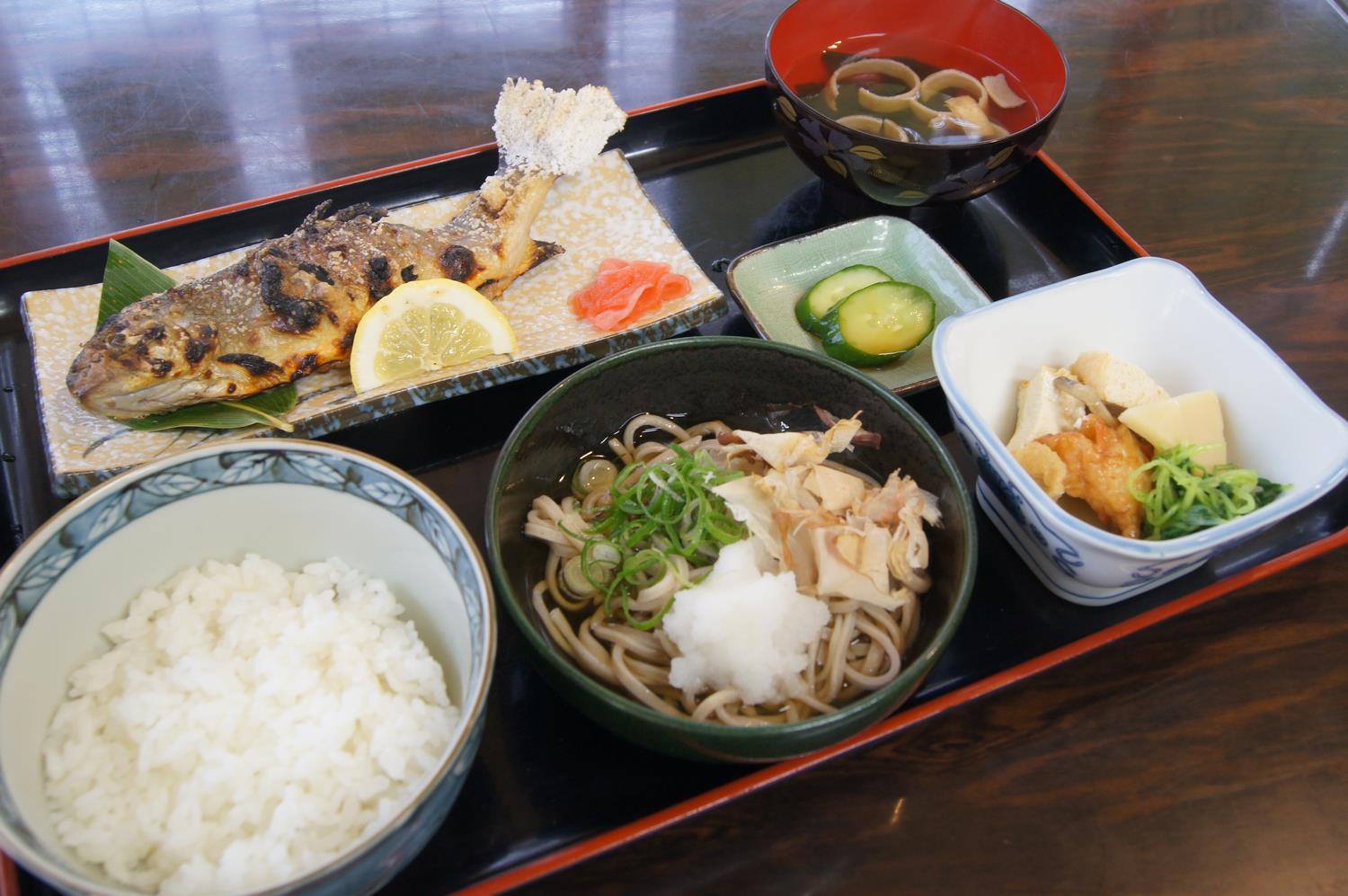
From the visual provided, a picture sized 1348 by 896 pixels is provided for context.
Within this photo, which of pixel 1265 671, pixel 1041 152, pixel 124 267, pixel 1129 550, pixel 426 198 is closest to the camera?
pixel 1129 550

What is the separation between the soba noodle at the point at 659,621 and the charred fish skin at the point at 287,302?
27.0 inches

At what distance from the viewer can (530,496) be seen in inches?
65.9

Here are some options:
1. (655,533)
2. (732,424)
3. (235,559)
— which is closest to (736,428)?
(732,424)

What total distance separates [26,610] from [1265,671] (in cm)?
196

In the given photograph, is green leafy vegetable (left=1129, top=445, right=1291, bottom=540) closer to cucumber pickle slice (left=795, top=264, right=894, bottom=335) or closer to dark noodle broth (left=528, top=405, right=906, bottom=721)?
dark noodle broth (left=528, top=405, right=906, bottom=721)

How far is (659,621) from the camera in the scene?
5.04ft

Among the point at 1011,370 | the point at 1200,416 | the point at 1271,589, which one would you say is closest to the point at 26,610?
the point at 1011,370

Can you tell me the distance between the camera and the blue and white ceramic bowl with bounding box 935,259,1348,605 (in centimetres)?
151

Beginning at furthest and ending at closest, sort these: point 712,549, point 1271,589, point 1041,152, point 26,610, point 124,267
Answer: point 1041,152
point 124,267
point 1271,589
point 712,549
point 26,610

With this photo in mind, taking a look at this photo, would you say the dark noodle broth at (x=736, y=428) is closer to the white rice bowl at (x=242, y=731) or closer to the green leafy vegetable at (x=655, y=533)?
the green leafy vegetable at (x=655, y=533)

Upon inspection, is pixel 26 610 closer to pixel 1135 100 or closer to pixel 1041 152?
pixel 1041 152

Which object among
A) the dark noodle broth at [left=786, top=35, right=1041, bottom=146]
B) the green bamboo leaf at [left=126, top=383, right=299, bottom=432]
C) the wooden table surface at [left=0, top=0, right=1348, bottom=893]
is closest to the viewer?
the wooden table surface at [left=0, top=0, right=1348, bottom=893]

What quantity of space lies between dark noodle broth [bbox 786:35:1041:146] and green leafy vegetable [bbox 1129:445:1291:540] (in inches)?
44.8

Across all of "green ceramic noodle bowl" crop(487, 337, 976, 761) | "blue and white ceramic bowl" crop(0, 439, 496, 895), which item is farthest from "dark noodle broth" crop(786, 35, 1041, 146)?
"blue and white ceramic bowl" crop(0, 439, 496, 895)
